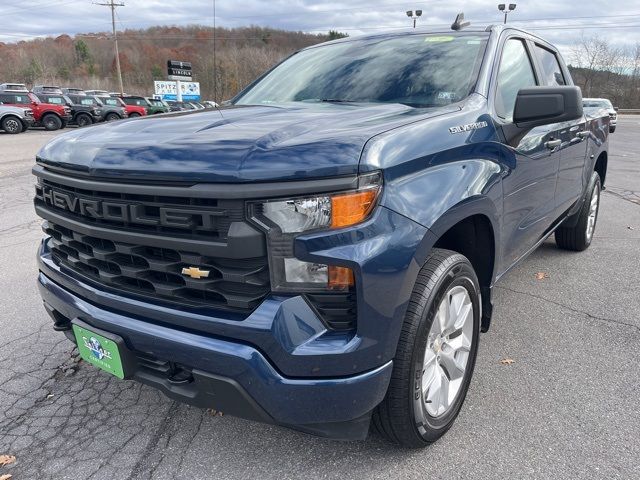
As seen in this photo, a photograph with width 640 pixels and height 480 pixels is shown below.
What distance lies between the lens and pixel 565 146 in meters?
3.69

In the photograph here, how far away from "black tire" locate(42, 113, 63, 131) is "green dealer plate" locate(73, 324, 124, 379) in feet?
84.6

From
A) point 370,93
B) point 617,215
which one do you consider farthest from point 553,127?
point 617,215

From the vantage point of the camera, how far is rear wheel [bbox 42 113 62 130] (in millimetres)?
24359

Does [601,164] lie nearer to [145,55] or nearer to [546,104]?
[546,104]

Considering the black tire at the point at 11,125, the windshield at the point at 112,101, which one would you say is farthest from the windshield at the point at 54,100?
the windshield at the point at 112,101

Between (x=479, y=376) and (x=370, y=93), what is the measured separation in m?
1.74

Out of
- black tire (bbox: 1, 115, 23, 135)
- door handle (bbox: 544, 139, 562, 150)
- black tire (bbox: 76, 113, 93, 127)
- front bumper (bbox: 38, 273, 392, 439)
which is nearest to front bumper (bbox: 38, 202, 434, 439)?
front bumper (bbox: 38, 273, 392, 439)

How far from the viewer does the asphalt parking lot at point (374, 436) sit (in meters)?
2.22

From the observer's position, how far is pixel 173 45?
91438 mm

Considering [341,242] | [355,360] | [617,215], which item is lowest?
[617,215]

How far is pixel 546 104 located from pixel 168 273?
1996 mm

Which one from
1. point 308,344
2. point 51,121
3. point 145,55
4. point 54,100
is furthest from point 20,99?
point 145,55

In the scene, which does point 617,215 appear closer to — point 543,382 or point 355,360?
point 543,382

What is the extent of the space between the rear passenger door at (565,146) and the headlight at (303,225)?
7.79 ft
